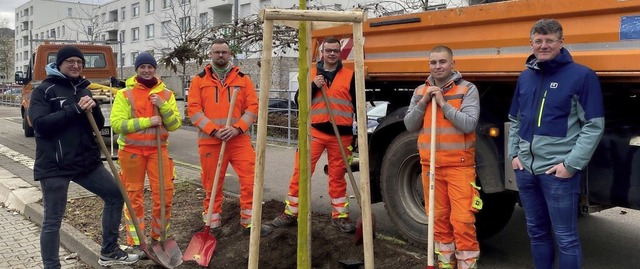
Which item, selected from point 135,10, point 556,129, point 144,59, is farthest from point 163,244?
point 135,10

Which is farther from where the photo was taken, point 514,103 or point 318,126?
point 318,126

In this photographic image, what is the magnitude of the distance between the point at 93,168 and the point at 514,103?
9.80ft

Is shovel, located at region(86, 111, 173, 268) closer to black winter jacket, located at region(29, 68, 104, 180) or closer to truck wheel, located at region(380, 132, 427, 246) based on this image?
black winter jacket, located at region(29, 68, 104, 180)

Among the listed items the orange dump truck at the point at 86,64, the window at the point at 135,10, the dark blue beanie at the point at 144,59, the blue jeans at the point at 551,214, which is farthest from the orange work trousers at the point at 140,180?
the window at the point at 135,10

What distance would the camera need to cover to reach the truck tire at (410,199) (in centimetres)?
446

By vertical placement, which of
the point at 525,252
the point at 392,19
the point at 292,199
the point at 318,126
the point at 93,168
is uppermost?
the point at 392,19

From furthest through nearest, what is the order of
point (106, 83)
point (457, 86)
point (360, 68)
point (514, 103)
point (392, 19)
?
point (106, 83) < point (392, 19) < point (457, 86) < point (514, 103) < point (360, 68)

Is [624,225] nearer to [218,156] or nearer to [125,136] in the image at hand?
[218,156]

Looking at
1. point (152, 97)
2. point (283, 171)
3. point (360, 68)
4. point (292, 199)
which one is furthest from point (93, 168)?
point (283, 171)

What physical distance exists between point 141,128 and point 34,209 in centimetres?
254

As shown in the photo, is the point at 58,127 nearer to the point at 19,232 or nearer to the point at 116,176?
the point at 116,176

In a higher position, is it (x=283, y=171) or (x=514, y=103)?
(x=514, y=103)

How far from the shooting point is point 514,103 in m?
3.36

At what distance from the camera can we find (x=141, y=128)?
418 cm
